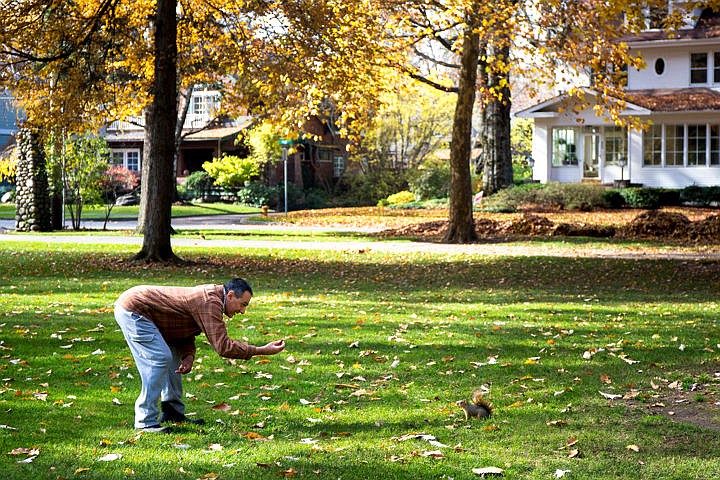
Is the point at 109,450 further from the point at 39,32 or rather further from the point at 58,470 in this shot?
the point at 39,32

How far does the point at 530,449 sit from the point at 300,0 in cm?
1462

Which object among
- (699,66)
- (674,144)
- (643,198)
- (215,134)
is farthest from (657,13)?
(215,134)

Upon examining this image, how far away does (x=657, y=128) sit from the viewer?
41250 mm

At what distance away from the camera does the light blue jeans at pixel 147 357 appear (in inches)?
241

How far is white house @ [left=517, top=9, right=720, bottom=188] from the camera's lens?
40.3 meters

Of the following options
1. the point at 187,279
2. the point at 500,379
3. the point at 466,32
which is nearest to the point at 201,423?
the point at 500,379

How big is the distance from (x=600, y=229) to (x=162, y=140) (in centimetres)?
1282

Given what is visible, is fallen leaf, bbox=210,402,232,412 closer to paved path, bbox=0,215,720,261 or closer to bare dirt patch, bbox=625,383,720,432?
bare dirt patch, bbox=625,383,720,432

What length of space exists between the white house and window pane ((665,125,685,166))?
43 mm

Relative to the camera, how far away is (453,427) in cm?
656

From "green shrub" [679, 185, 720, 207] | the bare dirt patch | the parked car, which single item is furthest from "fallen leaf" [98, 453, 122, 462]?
the parked car

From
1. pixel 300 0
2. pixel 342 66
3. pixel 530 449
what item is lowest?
pixel 530 449

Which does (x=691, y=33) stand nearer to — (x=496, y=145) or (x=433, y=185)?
(x=496, y=145)

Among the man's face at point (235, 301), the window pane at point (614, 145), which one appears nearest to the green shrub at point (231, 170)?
the window pane at point (614, 145)
